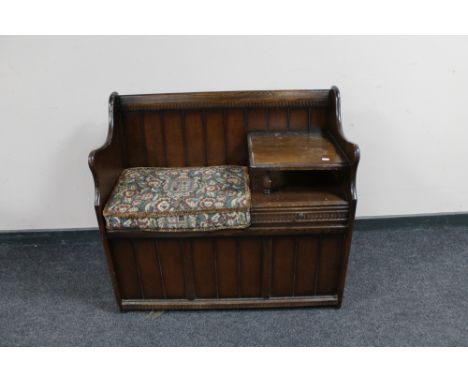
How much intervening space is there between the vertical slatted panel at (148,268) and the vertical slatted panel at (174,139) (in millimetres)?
496

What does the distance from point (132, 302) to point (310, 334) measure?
861mm

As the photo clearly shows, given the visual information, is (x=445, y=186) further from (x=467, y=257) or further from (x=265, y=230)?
(x=265, y=230)

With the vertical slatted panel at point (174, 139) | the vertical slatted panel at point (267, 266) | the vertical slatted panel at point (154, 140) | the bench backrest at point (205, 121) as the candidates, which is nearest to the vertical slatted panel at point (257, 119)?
the bench backrest at point (205, 121)

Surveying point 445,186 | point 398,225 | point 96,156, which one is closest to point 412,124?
point 445,186

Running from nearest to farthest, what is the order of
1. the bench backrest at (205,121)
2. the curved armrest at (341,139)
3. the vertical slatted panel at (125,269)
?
the curved armrest at (341,139) → the vertical slatted panel at (125,269) → the bench backrest at (205,121)

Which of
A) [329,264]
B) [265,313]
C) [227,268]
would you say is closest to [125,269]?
[227,268]

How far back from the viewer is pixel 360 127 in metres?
2.33

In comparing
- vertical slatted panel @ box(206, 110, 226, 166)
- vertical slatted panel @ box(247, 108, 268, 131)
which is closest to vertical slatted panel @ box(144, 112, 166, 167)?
vertical slatted panel @ box(206, 110, 226, 166)

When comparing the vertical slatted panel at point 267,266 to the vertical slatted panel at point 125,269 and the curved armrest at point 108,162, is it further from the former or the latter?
the curved armrest at point 108,162

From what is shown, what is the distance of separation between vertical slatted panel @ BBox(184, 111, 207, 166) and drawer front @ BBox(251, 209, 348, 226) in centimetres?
53

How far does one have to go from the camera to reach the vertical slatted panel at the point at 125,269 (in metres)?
1.90

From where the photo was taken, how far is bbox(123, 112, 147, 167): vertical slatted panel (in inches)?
83.4

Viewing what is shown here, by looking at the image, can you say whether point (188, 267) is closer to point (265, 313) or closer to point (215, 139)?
point (265, 313)

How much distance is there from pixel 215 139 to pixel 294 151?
46cm
